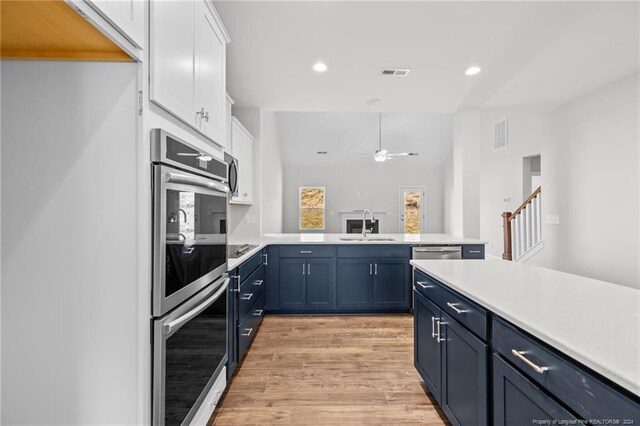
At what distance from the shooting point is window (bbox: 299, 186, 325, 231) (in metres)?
8.70

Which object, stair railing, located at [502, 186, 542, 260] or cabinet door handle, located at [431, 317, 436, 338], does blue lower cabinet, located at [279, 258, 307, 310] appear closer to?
cabinet door handle, located at [431, 317, 436, 338]

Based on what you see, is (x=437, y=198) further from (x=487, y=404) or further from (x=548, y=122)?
(x=487, y=404)

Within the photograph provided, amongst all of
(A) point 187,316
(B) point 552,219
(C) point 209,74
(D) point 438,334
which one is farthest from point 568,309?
(B) point 552,219

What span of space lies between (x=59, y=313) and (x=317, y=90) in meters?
3.28

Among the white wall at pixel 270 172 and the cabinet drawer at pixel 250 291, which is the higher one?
the white wall at pixel 270 172

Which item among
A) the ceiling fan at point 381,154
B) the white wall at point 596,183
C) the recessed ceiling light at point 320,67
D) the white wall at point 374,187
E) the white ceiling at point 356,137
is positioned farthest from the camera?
the white wall at point 374,187

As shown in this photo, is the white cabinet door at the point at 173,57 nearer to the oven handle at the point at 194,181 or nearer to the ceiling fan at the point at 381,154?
the oven handle at the point at 194,181

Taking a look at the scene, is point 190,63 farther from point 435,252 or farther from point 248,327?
point 435,252

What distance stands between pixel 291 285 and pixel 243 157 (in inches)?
63.2

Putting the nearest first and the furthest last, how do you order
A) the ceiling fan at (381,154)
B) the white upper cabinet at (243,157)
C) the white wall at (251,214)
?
the white upper cabinet at (243,157)
the white wall at (251,214)
the ceiling fan at (381,154)

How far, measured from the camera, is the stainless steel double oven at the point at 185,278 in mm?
1122

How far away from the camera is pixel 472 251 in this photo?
382 cm

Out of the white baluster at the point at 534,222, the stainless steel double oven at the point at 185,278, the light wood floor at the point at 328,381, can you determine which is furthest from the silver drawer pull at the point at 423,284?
the white baluster at the point at 534,222

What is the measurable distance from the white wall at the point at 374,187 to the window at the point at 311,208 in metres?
0.17
